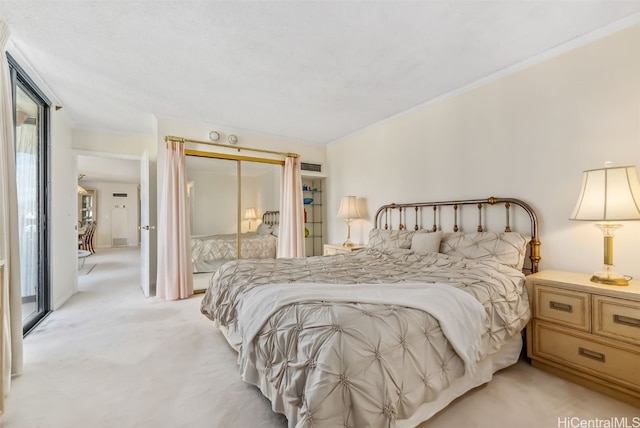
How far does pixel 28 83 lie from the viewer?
2732mm

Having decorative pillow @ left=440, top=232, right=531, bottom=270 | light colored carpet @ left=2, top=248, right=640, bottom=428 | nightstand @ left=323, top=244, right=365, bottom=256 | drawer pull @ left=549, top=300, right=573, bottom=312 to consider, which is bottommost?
light colored carpet @ left=2, top=248, right=640, bottom=428

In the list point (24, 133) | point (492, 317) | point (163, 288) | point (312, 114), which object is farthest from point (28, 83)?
point (492, 317)

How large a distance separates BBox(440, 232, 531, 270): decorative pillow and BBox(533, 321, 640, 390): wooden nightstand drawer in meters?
0.52

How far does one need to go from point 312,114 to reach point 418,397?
340 centimetres

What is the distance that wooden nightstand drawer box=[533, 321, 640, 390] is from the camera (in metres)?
1.68

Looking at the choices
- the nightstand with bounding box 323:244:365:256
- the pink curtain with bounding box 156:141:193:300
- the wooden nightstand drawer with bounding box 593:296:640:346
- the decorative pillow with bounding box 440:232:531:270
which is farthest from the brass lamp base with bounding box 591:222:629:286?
the pink curtain with bounding box 156:141:193:300

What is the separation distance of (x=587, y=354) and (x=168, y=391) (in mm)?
2742

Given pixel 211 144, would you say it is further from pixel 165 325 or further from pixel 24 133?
pixel 165 325

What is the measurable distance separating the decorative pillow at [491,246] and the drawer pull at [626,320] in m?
0.66

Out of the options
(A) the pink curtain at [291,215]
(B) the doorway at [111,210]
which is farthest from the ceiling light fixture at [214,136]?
(B) the doorway at [111,210]

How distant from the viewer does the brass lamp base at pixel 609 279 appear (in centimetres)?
181

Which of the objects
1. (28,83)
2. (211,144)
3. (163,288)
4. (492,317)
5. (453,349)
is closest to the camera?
(453,349)

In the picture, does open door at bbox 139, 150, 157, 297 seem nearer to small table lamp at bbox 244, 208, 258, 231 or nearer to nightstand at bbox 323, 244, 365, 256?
small table lamp at bbox 244, 208, 258, 231

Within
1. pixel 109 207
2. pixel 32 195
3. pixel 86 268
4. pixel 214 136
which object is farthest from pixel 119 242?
pixel 214 136
